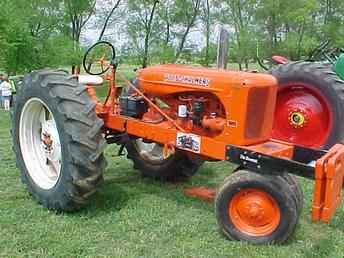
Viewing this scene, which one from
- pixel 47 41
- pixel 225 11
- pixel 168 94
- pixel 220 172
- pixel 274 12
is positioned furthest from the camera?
pixel 225 11

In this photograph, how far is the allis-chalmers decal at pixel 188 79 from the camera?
423 cm

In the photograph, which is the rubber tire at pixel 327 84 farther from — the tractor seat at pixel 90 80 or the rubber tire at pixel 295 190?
the tractor seat at pixel 90 80

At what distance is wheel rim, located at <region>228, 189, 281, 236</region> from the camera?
3771 mm

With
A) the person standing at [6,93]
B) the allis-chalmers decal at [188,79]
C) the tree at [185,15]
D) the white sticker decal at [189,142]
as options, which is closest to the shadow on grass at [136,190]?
the white sticker decal at [189,142]

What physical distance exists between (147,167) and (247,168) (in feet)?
5.98

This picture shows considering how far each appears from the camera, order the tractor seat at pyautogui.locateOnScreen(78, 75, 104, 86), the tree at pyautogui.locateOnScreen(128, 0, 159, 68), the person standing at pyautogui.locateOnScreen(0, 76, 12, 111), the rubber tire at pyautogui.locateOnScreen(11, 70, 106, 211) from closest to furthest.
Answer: the rubber tire at pyautogui.locateOnScreen(11, 70, 106, 211)
the tractor seat at pyautogui.locateOnScreen(78, 75, 104, 86)
the person standing at pyautogui.locateOnScreen(0, 76, 12, 111)
the tree at pyautogui.locateOnScreen(128, 0, 159, 68)

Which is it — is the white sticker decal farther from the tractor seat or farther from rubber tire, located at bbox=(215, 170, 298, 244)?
the tractor seat

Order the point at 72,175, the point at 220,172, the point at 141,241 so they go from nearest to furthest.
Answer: the point at 141,241
the point at 72,175
the point at 220,172

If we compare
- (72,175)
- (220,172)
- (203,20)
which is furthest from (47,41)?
(72,175)

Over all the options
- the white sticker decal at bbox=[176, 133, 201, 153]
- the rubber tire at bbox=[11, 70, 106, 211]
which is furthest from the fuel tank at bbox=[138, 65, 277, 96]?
the rubber tire at bbox=[11, 70, 106, 211]

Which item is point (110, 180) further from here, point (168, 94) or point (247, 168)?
point (247, 168)

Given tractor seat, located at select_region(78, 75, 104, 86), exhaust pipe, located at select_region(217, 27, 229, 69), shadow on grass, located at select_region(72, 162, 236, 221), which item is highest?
exhaust pipe, located at select_region(217, 27, 229, 69)

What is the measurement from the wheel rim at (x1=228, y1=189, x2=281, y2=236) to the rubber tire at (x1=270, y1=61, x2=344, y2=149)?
2025 mm

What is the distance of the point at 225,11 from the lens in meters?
26.2
